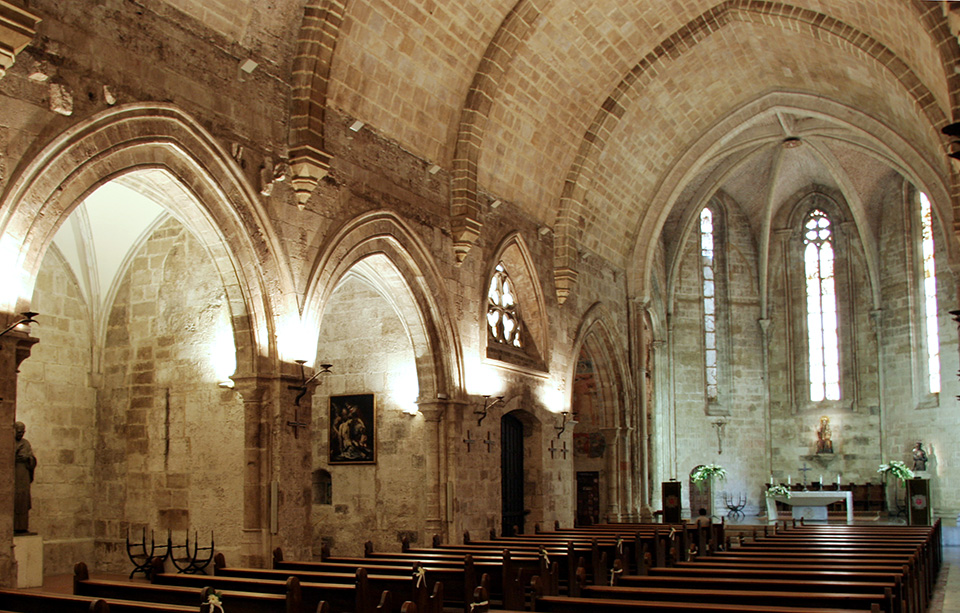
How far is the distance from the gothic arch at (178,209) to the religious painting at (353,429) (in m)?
4.45

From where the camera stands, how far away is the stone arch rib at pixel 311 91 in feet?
36.3

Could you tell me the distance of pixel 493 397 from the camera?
15078 millimetres

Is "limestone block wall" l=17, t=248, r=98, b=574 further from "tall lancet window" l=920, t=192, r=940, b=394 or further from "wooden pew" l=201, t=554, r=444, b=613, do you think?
"tall lancet window" l=920, t=192, r=940, b=394

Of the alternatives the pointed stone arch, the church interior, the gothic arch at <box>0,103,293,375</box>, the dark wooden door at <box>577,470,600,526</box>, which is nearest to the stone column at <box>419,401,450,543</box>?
the church interior

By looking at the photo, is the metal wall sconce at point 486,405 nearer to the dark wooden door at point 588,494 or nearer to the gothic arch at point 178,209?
the gothic arch at point 178,209

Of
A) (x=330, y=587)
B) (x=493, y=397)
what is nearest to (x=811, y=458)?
(x=493, y=397)

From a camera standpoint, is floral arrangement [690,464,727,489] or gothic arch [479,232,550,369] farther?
floral arrangement [690,464,727,489]

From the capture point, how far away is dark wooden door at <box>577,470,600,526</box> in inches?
810

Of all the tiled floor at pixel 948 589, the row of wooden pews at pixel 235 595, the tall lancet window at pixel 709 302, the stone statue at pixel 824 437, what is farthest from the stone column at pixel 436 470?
the stone statue at pixel 824 437

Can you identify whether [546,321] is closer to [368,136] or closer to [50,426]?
[368,136]

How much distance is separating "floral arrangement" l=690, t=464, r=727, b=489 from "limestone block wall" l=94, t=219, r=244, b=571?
15610 mm

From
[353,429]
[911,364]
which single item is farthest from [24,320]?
[911,364]

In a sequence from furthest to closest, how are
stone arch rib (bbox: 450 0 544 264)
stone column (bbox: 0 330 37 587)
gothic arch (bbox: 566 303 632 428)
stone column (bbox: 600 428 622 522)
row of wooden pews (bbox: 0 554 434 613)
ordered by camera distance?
1. stone column (bbox: 600 428 622 522)
2. gothic arch (bbox: 566 303 632 428)
3. stone arch rib (bbox: 450 0 544 264)
4. stone column (bbox: 0 330 37 587)
5. row of wooden pews (bbox: 0 554 434 613)

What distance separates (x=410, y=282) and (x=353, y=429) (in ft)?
10.1
